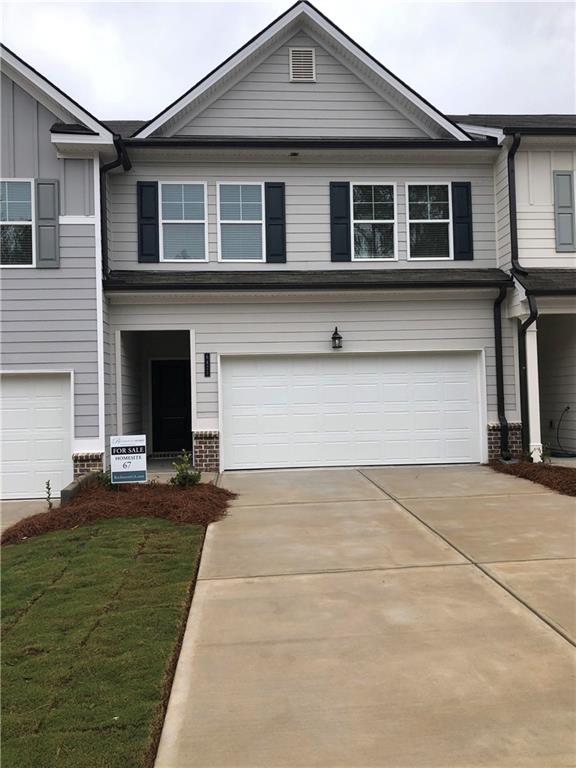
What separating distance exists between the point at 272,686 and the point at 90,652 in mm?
1209

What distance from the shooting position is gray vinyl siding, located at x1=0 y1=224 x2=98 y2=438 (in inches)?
386

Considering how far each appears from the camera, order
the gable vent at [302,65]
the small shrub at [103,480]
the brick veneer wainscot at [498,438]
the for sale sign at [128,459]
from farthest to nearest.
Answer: the gable vent at [302,65]
the brick veneer wainscot at [498,438]
the small shrub at [103,480]
the for sale sign at [128,459]

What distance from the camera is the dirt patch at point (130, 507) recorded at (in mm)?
7238

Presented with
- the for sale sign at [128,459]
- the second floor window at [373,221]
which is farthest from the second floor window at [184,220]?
the for sale sign at [128,459]

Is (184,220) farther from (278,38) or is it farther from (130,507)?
(130,507)

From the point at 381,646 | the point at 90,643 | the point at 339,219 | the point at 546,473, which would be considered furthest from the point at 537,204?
the point at 90,643

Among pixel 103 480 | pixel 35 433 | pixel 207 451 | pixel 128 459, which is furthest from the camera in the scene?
pixel 207 451

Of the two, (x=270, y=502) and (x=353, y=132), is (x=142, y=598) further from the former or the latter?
(x=353, y=132)

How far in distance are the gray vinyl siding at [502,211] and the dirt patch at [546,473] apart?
3633mm

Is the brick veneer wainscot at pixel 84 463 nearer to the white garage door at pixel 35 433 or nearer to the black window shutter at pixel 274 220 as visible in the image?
the white garage door at pixel 35 433

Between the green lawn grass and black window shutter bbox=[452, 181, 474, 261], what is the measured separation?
7.66m

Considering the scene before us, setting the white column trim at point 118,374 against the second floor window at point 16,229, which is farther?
the white column trim at point 118,374

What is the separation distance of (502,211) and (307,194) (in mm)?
3646

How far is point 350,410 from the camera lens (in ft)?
36.4
